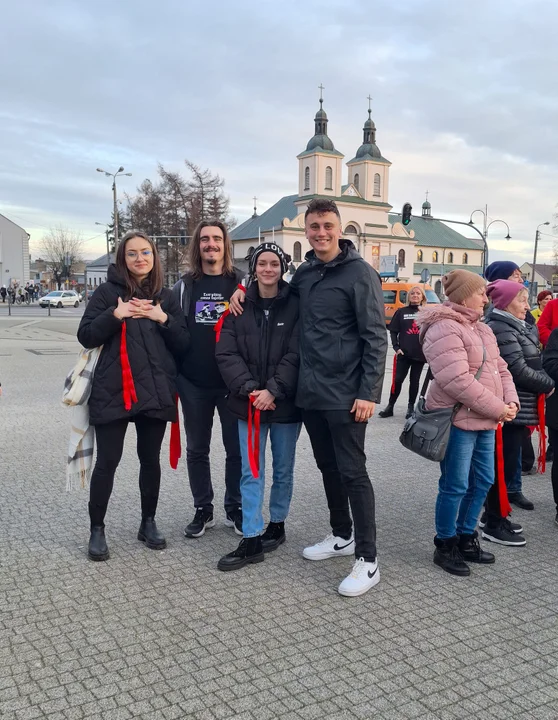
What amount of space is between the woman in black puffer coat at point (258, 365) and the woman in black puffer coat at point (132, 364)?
393 mm

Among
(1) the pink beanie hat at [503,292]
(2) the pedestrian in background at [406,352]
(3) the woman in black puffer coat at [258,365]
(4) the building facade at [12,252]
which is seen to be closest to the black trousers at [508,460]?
(1) the pink beanie hat at [503,292]

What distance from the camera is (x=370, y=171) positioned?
299 feet

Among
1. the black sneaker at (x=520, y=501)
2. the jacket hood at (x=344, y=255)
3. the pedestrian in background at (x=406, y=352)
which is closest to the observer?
the jacket hood at (x=344, y=255)

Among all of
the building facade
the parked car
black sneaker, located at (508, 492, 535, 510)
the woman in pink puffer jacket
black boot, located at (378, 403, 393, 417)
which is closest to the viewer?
the woman in pink puffer jacket

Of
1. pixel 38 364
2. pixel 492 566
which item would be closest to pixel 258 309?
pixel 492 566

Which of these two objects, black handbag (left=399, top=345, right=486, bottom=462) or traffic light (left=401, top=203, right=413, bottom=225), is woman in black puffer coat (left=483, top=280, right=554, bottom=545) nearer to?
black handbag (left=399, top=345, right=486, bottom=462)

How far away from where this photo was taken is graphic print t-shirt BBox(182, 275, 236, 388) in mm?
4367

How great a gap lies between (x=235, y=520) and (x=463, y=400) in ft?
5.92

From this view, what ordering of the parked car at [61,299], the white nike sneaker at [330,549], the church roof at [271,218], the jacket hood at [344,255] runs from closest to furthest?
1. the jacket hood at [344,255]
2. the white nike sneaker at [330,549]
3. the parked car at [61,299]
4. the church roof at [271,218]

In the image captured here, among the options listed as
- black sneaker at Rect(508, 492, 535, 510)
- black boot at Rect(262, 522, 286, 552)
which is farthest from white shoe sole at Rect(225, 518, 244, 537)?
black sneaker at Rect(508, 492, 535, 510)

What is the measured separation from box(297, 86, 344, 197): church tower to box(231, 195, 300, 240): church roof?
9.02ft

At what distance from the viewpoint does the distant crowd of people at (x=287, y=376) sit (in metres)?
3.73

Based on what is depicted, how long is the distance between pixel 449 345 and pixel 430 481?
2.30 m

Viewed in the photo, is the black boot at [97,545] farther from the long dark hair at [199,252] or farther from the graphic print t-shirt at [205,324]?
the long dark hair at [199,252]
